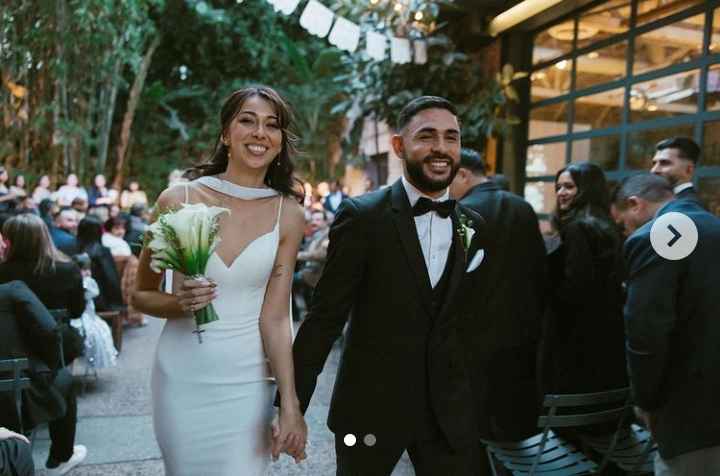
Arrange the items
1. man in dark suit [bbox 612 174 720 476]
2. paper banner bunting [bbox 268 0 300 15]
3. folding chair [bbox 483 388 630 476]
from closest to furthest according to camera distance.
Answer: man in dark suit [bbox 612 174 720 476], folding chair [bbox 483 388 630 476], paper banner bunting [bbox 268 0 300 15]

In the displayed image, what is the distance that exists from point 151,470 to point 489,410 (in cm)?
233

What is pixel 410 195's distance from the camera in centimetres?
260

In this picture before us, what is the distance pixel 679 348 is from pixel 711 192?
128 inches

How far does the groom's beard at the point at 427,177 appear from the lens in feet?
8.27

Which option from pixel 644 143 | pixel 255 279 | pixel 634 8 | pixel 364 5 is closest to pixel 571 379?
pixel 255 279

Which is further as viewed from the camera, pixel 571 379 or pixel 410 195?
pixel 571 379

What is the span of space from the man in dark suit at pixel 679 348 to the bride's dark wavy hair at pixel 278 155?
152cm

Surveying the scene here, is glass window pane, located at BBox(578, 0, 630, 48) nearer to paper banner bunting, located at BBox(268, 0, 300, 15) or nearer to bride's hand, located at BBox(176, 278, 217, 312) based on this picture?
paper banner bunting, located at BBox(268, 0, 300, 15)

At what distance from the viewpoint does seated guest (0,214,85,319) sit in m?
4.59

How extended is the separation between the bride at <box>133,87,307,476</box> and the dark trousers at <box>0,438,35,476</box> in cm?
70

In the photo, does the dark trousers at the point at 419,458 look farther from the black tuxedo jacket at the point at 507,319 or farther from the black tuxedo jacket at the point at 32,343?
the black tuxedo jacket at the point at 32,343

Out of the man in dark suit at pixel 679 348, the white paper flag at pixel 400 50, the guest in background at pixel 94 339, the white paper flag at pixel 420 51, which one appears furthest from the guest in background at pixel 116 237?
the man in dark suit at pixel 679 348

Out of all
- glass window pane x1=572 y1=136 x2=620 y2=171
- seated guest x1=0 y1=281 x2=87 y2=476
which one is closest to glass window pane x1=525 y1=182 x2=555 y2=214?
glass window pane x1=572 y1=136 x2=620 y2=171

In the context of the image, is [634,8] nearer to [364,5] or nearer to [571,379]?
[364,5]
